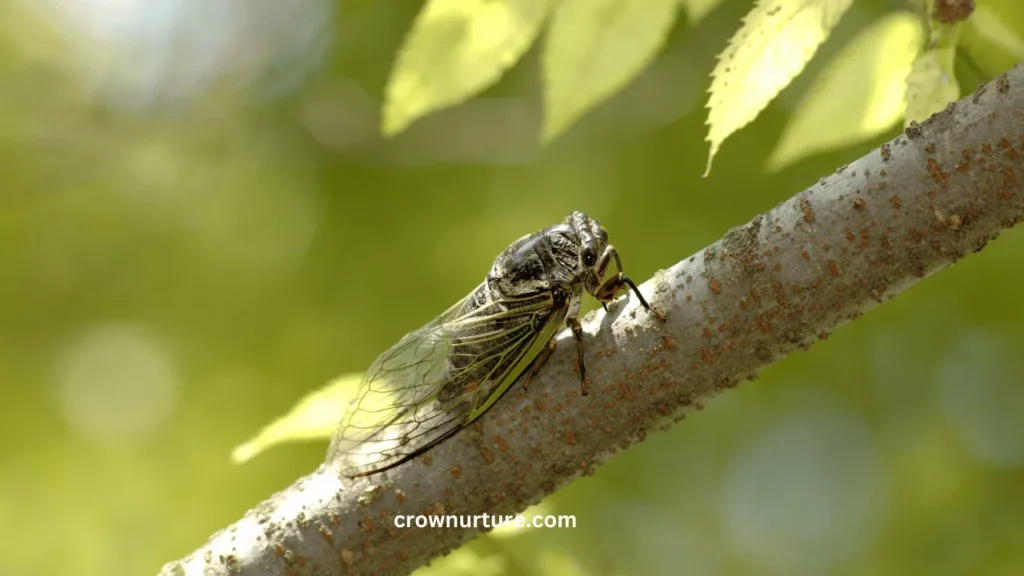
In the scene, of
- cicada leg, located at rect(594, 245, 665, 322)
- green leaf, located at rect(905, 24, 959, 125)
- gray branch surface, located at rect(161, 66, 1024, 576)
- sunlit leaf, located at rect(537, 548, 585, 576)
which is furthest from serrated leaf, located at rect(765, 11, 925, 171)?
sunlit leaf, located at rect(537, 548, 585, 576)

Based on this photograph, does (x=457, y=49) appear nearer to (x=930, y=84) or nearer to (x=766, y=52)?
(x=766, y=52)

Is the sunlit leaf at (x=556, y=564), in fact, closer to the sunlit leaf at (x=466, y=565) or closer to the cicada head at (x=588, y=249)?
the sunlit leaf at (x=466, y=565)

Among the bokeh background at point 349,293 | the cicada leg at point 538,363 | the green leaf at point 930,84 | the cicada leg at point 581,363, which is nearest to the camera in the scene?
the green leaf at point 930,84

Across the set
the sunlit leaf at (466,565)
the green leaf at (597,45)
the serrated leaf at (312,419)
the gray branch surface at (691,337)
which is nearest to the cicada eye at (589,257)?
the gray branch surface at (691,337)

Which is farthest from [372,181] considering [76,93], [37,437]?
[37,437]

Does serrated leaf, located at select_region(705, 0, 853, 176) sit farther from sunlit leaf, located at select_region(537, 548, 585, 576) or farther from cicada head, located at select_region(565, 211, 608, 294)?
sunlit leaf, located at select_region(537, 548, 585, 576)

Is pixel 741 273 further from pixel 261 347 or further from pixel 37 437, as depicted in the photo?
pixel 37 437

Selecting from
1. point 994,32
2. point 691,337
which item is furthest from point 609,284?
point 994,32
